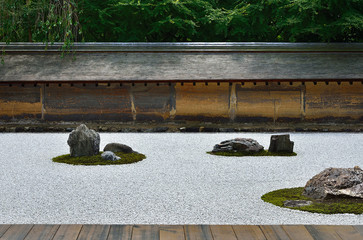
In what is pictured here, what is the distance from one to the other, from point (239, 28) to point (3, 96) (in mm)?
11749

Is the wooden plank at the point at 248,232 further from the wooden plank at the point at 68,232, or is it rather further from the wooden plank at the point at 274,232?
the wooden plank at the point at 68,232

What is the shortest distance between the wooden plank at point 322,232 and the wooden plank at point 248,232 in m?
0.48

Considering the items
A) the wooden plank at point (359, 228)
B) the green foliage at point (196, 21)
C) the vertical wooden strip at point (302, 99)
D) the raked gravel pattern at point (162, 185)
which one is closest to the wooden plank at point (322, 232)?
the wooden plank at point (359, 228)

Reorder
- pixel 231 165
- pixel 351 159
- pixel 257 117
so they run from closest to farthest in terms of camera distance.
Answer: pixel 231 165
pixel 351 159
pixel 257 117

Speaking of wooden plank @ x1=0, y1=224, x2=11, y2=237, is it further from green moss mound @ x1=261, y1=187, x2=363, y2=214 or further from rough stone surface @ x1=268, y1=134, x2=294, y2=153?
rough stone surface @ x1=268, y1=134, x2=294, y2=153

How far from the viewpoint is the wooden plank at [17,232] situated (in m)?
4.27

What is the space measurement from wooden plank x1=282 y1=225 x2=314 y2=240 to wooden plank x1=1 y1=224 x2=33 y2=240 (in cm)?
244

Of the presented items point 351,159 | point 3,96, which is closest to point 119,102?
point 3,96

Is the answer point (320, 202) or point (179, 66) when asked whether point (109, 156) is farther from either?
point (179, 66)

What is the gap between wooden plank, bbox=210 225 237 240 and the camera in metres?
4.33

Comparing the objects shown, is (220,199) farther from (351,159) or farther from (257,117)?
(257,117)

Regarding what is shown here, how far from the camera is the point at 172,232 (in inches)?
176

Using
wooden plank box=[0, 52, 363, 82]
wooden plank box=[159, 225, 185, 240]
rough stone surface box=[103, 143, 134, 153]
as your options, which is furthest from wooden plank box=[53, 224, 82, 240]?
wooden plank box=[0, 52, 363, 82]

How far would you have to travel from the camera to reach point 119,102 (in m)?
16.8
